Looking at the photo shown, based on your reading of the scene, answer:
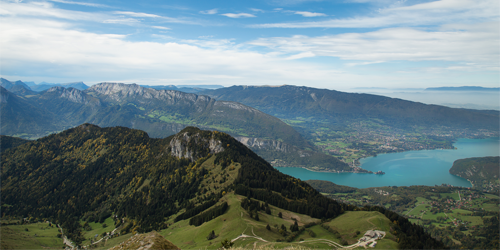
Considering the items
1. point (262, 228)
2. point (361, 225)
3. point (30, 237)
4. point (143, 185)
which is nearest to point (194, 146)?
point (143, 185)

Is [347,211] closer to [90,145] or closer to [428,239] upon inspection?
[428,239]

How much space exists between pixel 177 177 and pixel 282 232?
266ft

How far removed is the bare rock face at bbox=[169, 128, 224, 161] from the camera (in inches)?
5881

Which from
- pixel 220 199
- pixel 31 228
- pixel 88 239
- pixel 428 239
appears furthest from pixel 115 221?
pixel 428 239

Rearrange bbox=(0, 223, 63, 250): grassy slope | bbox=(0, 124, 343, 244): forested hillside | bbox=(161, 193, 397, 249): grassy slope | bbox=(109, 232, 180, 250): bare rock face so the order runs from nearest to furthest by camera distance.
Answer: bbox=(109, 232, 180, 250): bare rock face, bbox=(161, 193, 397, 249): grassy slope, bbox=(0, 223, 63, 250): grassy slope, bbox=(0, 124, 343, 244): forested hillside

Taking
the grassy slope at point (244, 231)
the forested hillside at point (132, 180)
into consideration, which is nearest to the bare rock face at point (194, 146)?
the forested hillside at point (132, 180)

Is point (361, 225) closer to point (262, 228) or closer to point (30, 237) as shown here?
point (262, 228)

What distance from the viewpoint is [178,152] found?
15575 centimetres

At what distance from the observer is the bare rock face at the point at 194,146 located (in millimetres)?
149375

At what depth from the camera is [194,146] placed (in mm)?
153625

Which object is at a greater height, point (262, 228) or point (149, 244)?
point (149, 244)

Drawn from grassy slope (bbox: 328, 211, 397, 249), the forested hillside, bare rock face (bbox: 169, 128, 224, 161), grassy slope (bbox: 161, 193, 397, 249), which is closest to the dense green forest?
the forested hillside

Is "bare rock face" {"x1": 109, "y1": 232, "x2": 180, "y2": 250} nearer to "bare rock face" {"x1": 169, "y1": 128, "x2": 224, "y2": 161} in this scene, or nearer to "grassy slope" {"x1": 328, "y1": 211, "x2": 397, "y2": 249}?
"grassy slope" {"x1": 328, "y1": 211, "x2": 397, "y2": 249}

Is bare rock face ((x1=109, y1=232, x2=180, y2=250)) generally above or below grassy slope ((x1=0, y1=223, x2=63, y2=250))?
above
